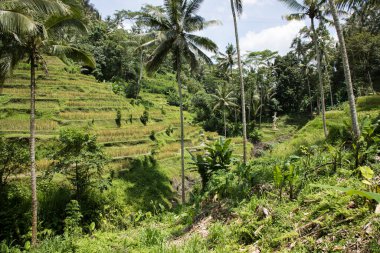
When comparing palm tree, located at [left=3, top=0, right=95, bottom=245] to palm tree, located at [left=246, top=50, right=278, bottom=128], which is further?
palm tree, located at [left=246, top=50, right=278, bottom=128]

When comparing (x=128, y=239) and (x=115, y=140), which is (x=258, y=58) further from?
(x=128, y=239)

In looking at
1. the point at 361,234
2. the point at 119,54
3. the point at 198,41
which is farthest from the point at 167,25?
the point at 119,54

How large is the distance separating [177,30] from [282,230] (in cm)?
1323

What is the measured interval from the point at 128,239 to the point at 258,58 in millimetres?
44926

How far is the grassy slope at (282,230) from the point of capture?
4061 mm

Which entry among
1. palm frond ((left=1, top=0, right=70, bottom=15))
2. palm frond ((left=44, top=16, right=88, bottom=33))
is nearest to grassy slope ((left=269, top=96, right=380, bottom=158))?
palm frond ((left=44, top=16, right=88, bottom=33))

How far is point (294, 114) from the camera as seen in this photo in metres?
45.1

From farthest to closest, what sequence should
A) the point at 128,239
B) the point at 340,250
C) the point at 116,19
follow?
the point at 116,19 → the point at 128,239 → the point at 340,250

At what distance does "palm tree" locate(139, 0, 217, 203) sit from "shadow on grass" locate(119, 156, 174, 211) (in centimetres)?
179

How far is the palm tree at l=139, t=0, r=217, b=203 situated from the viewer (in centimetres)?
1541

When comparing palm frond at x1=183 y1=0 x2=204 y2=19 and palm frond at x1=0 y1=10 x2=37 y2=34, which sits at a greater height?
palm frond at x1=183 y1=0 x2=204 y2=19

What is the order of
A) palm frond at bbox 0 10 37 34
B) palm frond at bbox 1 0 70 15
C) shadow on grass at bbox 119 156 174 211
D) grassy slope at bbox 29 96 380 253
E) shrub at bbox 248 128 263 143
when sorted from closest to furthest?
grassy slope at bbox 29 96 380 253 < palm frond at bbox 0 10 37 34 < palm frond at bbox 1 0 70 15 < shadow on grass at bbox 119 156 174 211 < shrub at bbox 248 128 263 143

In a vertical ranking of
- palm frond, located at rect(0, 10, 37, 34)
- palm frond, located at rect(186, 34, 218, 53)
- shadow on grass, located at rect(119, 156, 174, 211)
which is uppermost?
palm frond, located at rect(186, 34, 218, 53)

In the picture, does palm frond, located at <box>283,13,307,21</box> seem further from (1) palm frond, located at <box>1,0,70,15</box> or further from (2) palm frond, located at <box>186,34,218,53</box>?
(1) palm frond, located at <box>1,0,70,15</box>
